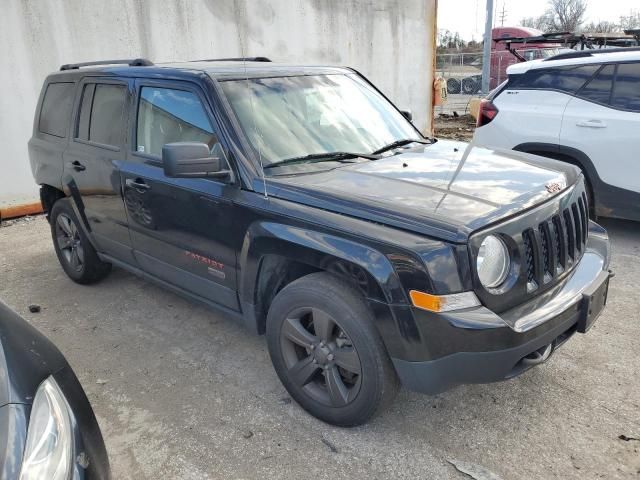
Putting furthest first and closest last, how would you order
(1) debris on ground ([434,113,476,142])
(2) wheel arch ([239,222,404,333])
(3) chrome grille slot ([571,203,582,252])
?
(1) debris on ground ([434,113,476,142]) → (3) chrome grille slot ([571,203,582,252]) → (2) wheel arch ([239,222,404,333])

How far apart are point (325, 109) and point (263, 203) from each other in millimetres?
967

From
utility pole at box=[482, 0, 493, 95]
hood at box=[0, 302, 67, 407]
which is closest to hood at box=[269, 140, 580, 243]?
hood at box=[0, 302, 67, 407]

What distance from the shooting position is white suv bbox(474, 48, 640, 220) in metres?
5.18

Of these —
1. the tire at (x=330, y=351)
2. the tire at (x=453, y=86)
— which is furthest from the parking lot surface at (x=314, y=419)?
the tire at (x=453, y=86)

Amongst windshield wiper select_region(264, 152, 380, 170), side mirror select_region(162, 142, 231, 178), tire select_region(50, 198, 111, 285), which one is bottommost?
tire select_region(50, 198, 111, 285)

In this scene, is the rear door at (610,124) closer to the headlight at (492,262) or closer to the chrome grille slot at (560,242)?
the chrome grille slot at (560,242)

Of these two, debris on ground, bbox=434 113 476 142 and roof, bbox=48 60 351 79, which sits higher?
roof, bbox=48 60 351 79

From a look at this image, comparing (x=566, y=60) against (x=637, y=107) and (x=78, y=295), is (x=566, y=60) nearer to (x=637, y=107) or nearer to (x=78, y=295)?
(x=637, y=107)

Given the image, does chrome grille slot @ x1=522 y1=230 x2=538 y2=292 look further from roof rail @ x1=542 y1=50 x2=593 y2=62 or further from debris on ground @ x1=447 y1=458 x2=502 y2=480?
roof rail @ x1=542 y1=50 x2=593 y2=62

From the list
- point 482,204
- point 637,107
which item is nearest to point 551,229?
point 482,204

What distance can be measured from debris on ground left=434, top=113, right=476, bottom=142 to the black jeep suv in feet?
29.0

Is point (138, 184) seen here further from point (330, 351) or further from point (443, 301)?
point (443, 301)

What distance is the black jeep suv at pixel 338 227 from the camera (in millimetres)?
2396

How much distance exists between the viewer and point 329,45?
35.1ft
